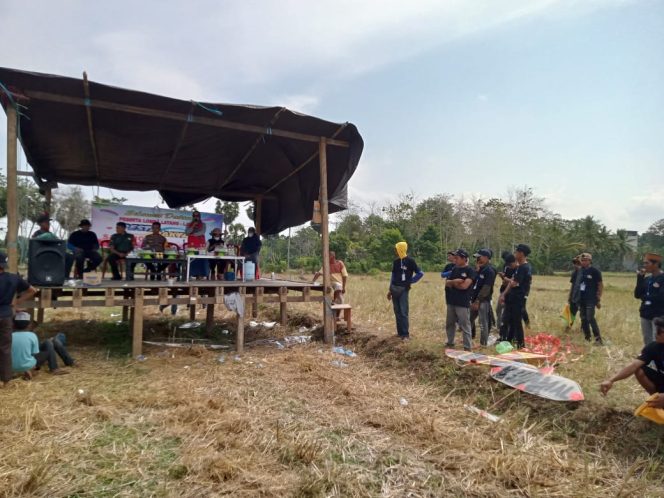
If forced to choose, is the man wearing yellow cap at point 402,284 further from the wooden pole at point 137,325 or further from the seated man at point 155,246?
the seated man at point 155,246

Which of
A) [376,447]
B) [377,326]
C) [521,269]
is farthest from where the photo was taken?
[377,326]

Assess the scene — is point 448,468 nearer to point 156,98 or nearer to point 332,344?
point 332,344

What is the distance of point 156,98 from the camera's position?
6.30 m

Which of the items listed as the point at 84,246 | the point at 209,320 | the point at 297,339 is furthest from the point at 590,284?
the point at 84,246

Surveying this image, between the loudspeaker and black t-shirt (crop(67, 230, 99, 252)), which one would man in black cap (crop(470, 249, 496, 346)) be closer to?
the loudspeaker

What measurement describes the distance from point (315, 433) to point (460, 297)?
3.46 m

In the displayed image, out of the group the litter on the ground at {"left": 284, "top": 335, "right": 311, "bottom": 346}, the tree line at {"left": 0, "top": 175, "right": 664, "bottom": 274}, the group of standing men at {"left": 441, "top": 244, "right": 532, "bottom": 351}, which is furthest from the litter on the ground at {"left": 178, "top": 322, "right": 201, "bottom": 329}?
the tree line at {"left": 0, "top": 175, "right": 664, "bottom": 274}

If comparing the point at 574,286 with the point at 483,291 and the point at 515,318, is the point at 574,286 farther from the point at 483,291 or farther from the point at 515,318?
the point at 483,291

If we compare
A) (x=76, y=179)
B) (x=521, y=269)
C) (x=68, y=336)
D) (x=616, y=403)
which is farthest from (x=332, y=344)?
(x=76, y=179)

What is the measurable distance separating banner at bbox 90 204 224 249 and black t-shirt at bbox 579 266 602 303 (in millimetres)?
9477

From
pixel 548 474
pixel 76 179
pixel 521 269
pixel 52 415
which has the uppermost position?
pixel 76 179

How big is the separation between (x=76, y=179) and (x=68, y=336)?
4774 millimetres

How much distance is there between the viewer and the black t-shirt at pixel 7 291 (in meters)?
4.81

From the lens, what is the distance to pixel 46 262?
601 centimetres
